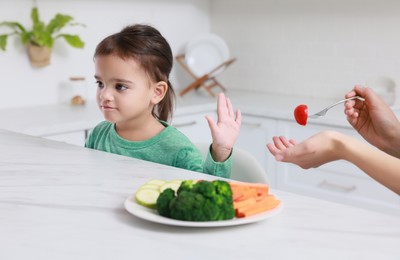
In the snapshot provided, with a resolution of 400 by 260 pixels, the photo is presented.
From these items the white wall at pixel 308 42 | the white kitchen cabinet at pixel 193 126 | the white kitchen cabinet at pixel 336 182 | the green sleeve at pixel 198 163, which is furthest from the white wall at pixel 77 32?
the green sleeve at pixel 198 163

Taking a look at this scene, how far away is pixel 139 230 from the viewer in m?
1.05

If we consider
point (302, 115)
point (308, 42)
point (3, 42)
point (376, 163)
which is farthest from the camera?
point (308, 42)

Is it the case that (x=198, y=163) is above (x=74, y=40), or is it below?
below

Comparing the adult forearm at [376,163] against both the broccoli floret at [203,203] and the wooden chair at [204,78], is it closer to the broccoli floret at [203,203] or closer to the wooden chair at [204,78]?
the broccoli floret at [203,203]

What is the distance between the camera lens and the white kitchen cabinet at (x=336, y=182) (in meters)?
3.09

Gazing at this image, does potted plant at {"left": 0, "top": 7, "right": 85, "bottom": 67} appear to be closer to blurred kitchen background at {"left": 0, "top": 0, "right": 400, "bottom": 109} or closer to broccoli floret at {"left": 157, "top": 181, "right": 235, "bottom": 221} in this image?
blurred kitchen background at {"left": 0, "top": 0, "right": 400, "bottom": 109}

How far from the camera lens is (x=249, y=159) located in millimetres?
1834

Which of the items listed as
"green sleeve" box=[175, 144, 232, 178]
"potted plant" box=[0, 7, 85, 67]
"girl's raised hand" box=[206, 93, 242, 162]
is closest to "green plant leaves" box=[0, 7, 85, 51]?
"potted plant" box=[0, 7, 85, 67]

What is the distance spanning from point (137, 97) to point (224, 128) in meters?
0.44

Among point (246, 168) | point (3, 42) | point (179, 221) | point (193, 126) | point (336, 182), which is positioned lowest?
point (336, 182)

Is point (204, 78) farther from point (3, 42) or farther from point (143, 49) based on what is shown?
point (143, 49)

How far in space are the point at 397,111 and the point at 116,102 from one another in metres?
1.96

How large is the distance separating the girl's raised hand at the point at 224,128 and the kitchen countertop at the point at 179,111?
142 centimetres

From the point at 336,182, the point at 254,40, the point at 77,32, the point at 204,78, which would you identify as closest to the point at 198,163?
the point at 336,182
